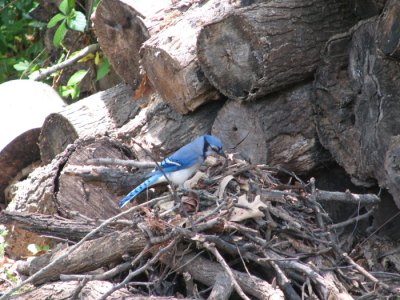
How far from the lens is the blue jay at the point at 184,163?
202 inches

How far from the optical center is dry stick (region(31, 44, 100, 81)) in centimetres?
804

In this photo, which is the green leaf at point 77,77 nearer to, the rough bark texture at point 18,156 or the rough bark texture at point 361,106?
the rough bark texture at point 18,156

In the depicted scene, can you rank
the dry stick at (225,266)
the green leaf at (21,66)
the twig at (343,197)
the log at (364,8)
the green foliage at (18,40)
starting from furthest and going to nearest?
the green foliage at (18,40), the green leaf at (21,66), the log at (364,8), the twig at (343,197), the dry stick at (225,266)

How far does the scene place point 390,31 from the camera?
15.1ft

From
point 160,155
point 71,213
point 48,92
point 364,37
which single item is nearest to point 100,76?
point 48,92

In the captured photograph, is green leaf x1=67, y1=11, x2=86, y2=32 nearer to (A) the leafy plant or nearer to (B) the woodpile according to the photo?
(A) the leafy plant

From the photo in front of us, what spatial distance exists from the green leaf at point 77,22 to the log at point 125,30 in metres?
1.01

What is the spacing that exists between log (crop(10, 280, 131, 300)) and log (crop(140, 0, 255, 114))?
1.69 meters

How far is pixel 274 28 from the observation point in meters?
5.30

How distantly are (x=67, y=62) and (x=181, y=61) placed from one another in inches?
112

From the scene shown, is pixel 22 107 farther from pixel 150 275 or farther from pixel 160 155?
pixel 150 275

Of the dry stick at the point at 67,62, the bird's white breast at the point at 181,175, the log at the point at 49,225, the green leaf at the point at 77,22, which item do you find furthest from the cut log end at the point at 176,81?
the dry stick at the point at 67,62

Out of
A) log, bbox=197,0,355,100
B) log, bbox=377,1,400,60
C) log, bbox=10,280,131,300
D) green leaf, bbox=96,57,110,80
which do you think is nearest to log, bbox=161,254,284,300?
log, bbox=10,280,131,300

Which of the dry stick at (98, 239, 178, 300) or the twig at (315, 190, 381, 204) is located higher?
the dry stick at (98, 239, 178, 300)
